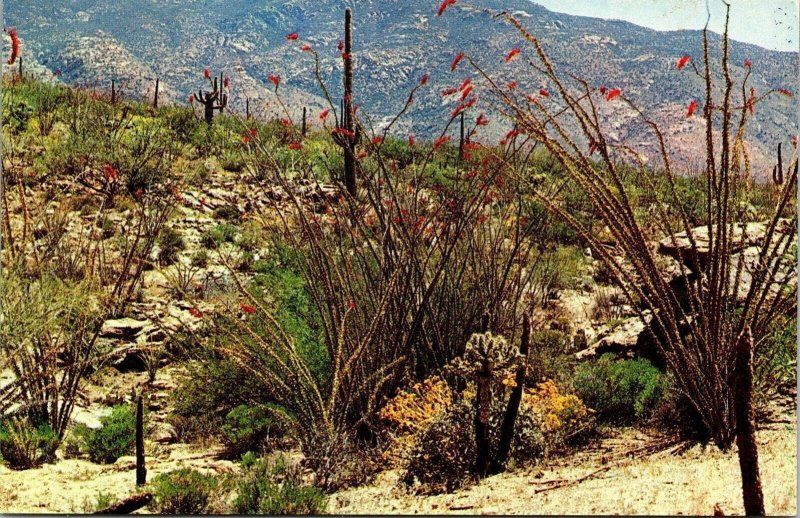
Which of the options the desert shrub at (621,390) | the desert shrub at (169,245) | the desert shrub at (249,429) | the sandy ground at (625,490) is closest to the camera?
the sandy ground at (625,490)

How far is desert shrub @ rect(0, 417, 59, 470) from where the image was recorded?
3693mm

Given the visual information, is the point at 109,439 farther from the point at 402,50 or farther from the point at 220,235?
the point at 402,50

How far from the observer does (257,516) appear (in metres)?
2.87

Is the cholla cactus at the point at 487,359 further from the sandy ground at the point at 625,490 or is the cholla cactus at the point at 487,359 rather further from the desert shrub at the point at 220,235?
the desert shrub at the point at 220,235

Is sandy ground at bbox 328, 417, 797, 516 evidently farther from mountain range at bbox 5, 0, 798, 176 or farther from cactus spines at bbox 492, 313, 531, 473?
mountain range at bbox 5, 0, 798, 176

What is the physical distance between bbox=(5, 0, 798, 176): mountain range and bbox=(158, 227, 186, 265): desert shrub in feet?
6.02

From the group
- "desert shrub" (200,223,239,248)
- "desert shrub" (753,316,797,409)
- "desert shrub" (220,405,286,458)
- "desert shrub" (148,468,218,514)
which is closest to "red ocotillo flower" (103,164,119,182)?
"desert shrub" (200,223,239,248)

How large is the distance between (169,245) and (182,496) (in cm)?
554

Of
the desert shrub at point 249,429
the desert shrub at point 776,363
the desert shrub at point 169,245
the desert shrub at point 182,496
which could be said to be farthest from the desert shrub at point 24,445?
the desert shrub at point 169,245

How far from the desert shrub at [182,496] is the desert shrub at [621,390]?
2.36 m

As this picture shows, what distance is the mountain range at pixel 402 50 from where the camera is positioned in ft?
21.6

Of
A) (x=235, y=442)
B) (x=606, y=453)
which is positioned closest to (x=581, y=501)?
(x=606, y=453)

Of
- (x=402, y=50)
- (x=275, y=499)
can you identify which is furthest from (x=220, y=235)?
(x=402, y=50)

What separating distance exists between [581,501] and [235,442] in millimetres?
2151
